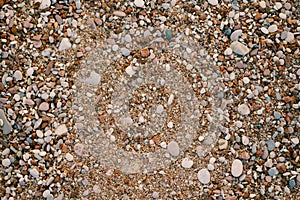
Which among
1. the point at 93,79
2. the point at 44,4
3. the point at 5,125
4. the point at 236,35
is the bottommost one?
the point at 5,125

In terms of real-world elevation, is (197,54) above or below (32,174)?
above

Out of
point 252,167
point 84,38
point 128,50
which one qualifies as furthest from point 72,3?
point 252,167

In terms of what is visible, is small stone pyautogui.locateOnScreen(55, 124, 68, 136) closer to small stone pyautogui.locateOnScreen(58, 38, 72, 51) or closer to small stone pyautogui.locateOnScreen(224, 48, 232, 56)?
small stone pyautogui.locateOnScreen(58, 38, 72, 51)

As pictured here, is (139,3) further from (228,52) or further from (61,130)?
(61,130)

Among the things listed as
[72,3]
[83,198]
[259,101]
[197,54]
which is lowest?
[83,198]

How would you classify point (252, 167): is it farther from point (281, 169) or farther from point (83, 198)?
Result: point (83, 198)

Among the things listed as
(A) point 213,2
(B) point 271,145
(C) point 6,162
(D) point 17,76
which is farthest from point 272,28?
(C) point 6,162

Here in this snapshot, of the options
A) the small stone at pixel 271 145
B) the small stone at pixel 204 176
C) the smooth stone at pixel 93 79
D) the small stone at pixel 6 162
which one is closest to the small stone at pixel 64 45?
the smooth stone at pixel 93 79
